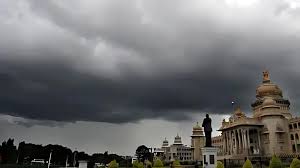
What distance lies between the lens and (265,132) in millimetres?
89625

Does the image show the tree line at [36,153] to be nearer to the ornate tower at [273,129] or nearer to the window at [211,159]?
the ornate tower at [273,129]

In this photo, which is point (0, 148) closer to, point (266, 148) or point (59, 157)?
point (59, 157)

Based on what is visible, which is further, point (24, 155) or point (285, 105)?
point (24, 155)

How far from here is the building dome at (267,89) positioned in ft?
333

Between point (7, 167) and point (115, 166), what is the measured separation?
20.4 m

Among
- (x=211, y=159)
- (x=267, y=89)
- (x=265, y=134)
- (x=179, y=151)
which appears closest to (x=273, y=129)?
(x=265, y=134)

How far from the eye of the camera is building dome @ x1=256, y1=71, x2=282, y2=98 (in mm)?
101438

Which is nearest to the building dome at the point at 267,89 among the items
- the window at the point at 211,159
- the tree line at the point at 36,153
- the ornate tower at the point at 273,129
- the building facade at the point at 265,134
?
the building facade at the point at 265,134

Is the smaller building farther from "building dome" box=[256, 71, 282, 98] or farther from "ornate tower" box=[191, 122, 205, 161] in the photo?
"building dome" box=[256, 71, 282, 98]

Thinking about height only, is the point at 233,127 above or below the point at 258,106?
below

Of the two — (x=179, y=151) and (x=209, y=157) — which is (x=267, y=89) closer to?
(x=209, y=157)

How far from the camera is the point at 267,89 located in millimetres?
101750

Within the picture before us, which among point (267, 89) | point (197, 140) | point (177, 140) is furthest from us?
point (177, 140)

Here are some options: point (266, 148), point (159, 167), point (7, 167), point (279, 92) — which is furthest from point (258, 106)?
point (7, 167)
